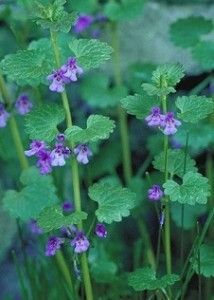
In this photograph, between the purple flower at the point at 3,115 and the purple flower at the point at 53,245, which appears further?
the purple flower at the point at 3,115

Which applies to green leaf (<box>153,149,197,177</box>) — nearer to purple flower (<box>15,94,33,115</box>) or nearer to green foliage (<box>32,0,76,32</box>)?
green foliage (<box>32,0,76,32</box>)

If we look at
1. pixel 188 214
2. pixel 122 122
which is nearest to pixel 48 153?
pixel 188 214

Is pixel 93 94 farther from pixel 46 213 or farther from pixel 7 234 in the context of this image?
pixel 46 213

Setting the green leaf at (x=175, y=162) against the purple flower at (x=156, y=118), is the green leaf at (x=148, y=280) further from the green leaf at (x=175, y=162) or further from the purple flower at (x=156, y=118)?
the purple flower at (x=156, y=118)

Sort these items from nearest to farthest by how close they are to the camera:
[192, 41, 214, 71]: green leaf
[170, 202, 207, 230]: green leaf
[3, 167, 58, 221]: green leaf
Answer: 1. [3, 167, 58, 221]: green leaf
2. [192, 41, 214, 71]: green leaf
3. [170, 202, 207, 230]: green leaf

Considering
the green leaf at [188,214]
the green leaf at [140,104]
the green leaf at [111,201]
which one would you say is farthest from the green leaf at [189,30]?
the green leaf at [111,201]

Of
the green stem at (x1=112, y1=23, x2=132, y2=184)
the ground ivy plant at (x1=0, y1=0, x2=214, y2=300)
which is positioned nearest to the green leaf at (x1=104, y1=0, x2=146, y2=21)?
the ground ivy plant at (x1=0, y1=0, x2=214, y2=300)
